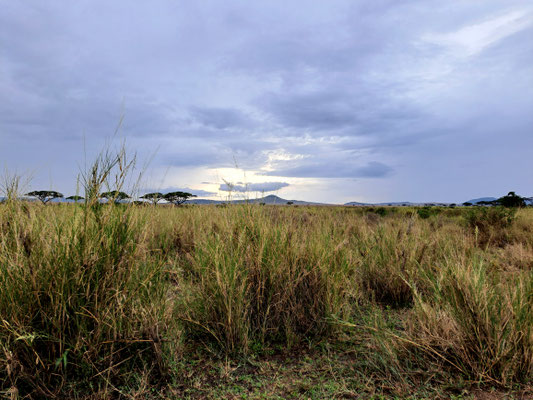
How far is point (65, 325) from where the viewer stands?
Result: 7.09ft

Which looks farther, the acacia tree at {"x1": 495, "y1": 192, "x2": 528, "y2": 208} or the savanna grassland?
the acacia tree at {"x1": 495, "y1": 192, "x2": 528, "y2": 208}

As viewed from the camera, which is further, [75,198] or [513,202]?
[513,202]

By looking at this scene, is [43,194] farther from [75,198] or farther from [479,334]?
[479,334]

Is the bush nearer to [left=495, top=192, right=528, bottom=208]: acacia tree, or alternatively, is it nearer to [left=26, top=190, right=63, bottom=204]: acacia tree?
[left=495, top=192, right=528, bottom=208]: acacia tree

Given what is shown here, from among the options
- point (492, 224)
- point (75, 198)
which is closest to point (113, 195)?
point (75, 198)

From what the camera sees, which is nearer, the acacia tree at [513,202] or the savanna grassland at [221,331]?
the savanna grassland at [221,331]

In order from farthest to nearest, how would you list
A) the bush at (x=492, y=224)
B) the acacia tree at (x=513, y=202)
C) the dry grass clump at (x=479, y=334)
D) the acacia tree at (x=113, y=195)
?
the acacia tree at (x=513, y=202) → the bush at (x=492, y=224) → the acacia tree at (x=113, y=195) → the dry grass clump at (x=479, y=334)

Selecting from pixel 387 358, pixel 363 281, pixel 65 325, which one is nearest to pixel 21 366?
pixel 65 325

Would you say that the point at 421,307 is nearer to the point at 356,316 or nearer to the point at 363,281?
the point at 356,316

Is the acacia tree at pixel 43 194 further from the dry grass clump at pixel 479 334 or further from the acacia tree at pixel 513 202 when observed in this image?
the acacia tree at pixel 513 202

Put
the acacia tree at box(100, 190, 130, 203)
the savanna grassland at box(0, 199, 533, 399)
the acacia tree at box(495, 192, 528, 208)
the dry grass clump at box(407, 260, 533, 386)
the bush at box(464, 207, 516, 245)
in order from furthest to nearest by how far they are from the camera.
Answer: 1. the acacia tree at box(495, 192, 528, 208)
2. the bush at box(464, 207, 516, 245)
3. the acacia tree at box(100, 190, 130, 203)
4. the dry grass clump at box(407, 260, 533, 386)
5. the savanna grassland at box(0, 199, 533, 399)

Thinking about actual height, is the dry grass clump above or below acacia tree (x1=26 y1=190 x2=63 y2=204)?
below

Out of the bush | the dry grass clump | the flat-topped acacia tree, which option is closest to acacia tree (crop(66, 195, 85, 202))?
→ the flat-topped acacia tree

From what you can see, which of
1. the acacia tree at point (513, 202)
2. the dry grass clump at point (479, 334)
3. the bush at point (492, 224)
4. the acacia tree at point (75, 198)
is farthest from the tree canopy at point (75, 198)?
the acacia tree at point (513, 202)
